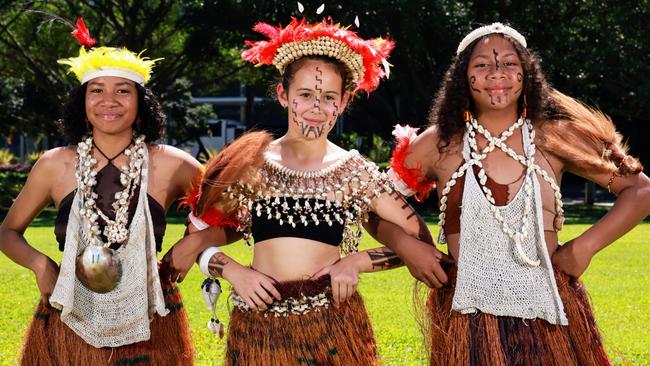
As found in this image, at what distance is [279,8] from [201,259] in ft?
46.4

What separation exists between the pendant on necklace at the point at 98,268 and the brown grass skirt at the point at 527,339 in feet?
4.14

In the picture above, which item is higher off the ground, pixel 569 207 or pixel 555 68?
pixel 555 68

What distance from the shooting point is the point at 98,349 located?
347cm

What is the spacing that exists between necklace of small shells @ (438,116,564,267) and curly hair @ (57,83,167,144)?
1.24 m

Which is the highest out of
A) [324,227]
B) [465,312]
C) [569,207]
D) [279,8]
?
[279,8]

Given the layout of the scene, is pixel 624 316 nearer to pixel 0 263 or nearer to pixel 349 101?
pixel 349 101

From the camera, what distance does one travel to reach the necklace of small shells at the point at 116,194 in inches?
136

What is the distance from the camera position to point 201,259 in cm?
342

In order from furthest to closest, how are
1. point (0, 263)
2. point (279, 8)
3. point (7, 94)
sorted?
point (7, 94)
point (279, 8)
point (0, 263)

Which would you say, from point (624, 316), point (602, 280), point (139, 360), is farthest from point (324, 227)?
point (602, 280)

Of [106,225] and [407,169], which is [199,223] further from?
[407,169]

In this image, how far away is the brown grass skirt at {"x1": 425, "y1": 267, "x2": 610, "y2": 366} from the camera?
319 cm

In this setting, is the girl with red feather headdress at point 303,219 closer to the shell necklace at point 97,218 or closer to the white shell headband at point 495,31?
the shell necklace at point 97,218

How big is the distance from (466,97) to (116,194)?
4.65 feet
